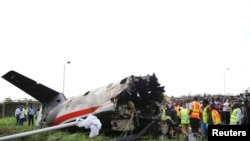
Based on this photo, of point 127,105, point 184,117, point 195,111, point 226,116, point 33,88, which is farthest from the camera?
point 226,116

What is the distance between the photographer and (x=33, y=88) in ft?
66.6

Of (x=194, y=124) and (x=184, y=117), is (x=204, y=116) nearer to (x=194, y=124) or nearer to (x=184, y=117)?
(x=194, y=124)

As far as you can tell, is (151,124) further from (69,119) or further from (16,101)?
(16,101)

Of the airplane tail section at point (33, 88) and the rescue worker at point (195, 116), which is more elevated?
the airplane tail section at point (33, 88)

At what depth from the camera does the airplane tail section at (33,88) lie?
1975 centimetres

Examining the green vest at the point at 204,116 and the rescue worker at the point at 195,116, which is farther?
the rescue worker at the point at 195,116

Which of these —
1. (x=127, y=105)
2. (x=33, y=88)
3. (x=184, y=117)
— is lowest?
(x=184, y=117)

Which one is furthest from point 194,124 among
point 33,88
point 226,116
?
point 33,88

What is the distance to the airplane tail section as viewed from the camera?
19.8 metres

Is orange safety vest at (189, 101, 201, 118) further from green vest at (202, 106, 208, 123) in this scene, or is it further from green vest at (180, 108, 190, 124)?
green vest at (180, 108, 190, 124)

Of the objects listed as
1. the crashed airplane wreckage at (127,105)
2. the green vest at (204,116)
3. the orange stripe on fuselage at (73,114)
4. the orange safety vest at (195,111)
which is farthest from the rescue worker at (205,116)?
the orange stripe on fuselage at (73,114)

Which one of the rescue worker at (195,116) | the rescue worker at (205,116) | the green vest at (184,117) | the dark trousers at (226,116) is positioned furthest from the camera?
the dark trousers at (226,116)

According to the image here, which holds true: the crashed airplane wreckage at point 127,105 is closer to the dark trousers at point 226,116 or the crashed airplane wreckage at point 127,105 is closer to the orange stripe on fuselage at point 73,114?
the orange stripe on fuselage at point 73,114

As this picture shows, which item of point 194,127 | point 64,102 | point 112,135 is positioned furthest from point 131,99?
point 64,102
